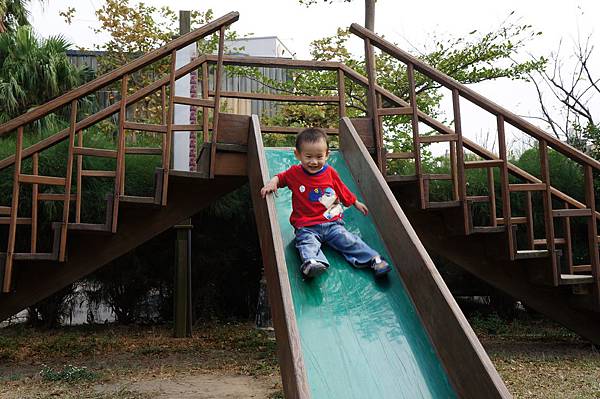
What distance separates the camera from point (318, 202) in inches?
170

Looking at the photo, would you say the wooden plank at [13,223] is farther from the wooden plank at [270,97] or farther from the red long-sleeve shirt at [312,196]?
the red long-sleeve shirt at [312,196]

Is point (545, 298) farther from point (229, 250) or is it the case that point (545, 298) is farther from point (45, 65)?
point (45, 65)

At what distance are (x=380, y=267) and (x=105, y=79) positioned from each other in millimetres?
2957

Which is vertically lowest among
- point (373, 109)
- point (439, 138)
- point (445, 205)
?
point (445, 205)

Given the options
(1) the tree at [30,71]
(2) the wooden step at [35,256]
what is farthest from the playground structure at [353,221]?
(1) the tree at [30,71]

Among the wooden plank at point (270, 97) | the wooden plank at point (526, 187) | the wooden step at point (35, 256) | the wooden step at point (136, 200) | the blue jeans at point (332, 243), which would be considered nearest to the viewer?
the blue jeans at point (332, 243)

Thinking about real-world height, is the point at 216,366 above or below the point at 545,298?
below

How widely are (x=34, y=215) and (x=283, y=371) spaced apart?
2.98m

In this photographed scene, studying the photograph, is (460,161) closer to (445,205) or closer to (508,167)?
(445,205)

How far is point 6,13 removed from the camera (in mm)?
14914

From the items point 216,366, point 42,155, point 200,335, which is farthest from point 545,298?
point 42,155

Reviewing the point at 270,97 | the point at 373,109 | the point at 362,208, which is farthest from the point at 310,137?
the point at 270,97

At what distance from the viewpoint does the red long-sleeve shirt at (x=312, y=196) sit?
14.0 ft

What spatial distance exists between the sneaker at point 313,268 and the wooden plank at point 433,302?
505mm
